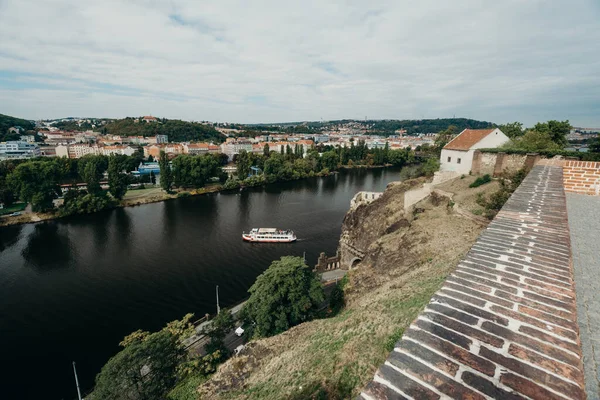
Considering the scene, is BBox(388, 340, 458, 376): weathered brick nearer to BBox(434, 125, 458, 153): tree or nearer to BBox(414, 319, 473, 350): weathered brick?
BBox(414, 319, 473, 350): weathered brick

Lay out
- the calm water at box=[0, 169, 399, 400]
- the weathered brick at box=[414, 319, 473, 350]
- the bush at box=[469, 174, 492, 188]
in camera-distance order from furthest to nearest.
Answer: 1. the bush at box=[469, 174, 492, 188]
2. the calm water at box=[0, 169, 399, 400]
3. the weathered brick at box=[414, 319, 473, 350]

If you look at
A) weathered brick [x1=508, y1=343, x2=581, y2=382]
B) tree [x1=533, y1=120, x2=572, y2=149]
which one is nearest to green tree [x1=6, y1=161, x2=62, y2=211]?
weathered brick [x1=508, y1=343, x2=581, y2=382]

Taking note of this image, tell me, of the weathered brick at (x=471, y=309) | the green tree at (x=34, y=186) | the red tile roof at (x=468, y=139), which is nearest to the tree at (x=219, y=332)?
the weathered brick at (x=471, y=309)

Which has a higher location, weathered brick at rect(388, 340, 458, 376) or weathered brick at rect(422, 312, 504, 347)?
weathered brick at rect(422, 312, 504, 347)

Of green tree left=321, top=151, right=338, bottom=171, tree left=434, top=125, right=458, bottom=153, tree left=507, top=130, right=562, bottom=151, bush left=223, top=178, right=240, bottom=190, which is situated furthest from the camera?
green tree left=321, top=151, right=338, bottom=171

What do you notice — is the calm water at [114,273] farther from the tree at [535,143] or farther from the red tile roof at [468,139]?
the tree at [535,143]

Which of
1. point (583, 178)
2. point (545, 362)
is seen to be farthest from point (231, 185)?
point (545, 362)

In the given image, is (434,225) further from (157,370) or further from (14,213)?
(14,213)
